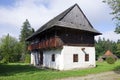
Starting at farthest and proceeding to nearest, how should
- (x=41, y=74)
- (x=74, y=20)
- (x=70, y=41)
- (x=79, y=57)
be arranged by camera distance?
(x=74, y=20)
(x=79, y=57)
(x=70, y=41)
(x=41, y=74)

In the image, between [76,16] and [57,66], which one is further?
[76,16]

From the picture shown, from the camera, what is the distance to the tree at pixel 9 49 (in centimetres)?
6906

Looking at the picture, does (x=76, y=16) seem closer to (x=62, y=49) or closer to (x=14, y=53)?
(x=62, y=49)

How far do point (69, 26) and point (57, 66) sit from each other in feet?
20.3

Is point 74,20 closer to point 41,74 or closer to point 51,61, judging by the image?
point 51,61

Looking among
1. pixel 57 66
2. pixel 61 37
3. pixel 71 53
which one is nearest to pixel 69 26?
pixel 61 37

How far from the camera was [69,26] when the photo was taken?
31750 mm

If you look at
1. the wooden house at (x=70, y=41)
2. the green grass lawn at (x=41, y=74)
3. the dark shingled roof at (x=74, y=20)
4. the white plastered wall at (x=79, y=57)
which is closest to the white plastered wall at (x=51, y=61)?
the wooden house at (x=70, y=41)

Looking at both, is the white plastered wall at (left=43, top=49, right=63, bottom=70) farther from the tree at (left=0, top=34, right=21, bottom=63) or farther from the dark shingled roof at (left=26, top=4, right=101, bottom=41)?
the tree at (left=0, top=34, right=21, bottom=63)

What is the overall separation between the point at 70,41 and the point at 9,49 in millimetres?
43006

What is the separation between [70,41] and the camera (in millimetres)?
32094

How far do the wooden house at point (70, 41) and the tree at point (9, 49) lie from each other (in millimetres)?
34769

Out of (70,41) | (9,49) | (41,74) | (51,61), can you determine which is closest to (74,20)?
(70,41)

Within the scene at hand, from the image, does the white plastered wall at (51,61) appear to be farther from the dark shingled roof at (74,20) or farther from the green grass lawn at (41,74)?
the dark shingled roof at (74,20)
